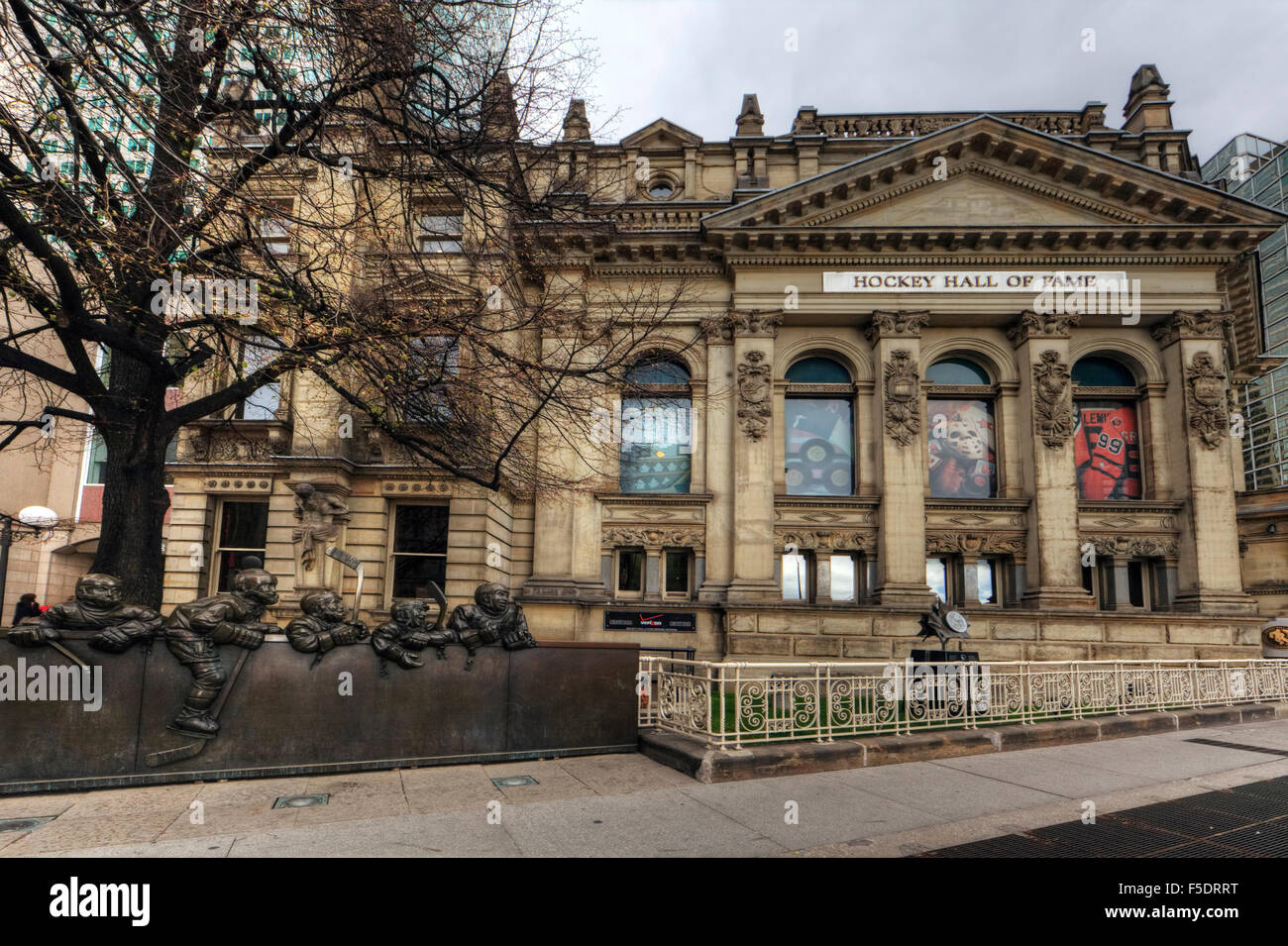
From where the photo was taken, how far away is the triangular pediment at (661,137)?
83.0 feet

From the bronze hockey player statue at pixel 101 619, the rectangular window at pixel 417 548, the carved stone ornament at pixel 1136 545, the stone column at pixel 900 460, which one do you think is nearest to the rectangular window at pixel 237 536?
the rectangular window at pixel 417 548

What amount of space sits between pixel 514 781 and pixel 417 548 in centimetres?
1376

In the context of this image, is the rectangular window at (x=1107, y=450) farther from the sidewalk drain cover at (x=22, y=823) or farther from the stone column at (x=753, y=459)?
the sidewalk drain cover at (x=22, y=823)

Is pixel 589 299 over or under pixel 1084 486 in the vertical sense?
over

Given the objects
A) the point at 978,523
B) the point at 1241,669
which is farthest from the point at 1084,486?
the point at 1241,669

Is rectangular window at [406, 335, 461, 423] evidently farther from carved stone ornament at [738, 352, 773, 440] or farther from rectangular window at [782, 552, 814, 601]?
rectangular window at [782, 552, 814, 601]

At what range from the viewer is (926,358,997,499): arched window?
2255 centimetres

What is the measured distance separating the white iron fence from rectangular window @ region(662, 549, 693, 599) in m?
10.9

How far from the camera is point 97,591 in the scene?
705 cm

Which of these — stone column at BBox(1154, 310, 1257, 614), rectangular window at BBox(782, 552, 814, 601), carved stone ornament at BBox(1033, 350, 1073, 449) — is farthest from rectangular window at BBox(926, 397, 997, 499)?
stone column at BBox(1154, 310, 1257, 614)

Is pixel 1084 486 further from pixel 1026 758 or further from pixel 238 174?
pixel 238 174

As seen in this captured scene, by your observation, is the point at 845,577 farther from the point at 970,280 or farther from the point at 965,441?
the point at 970,280

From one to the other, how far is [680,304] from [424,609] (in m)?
16.0

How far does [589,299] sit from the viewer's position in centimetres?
2238
